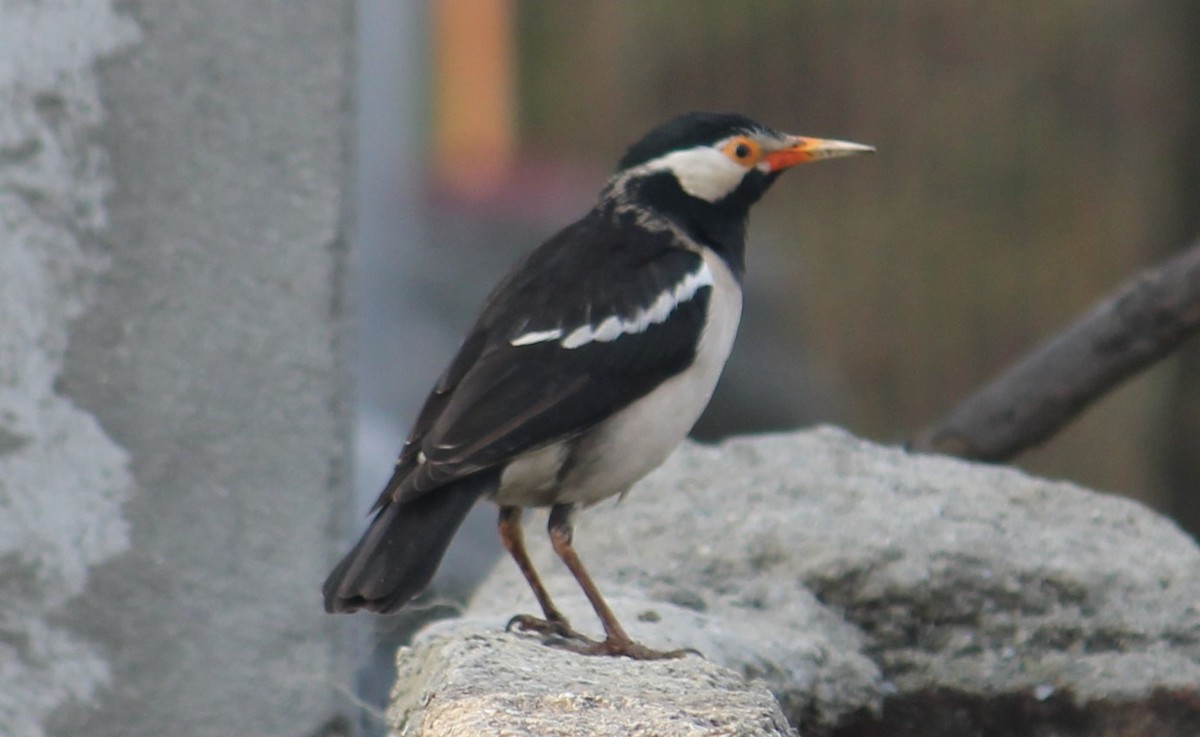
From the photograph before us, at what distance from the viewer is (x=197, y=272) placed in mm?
4668

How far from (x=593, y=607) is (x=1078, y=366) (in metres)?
1.96

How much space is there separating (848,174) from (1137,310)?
22.0 feet

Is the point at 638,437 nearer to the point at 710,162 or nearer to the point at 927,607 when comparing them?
the point at 927,607

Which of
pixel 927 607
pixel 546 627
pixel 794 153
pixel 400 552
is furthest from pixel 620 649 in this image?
pixel 794 153

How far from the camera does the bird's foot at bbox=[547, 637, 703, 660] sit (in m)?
4.05

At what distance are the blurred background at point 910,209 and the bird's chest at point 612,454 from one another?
10.7 ft

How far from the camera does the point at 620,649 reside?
4.12 m

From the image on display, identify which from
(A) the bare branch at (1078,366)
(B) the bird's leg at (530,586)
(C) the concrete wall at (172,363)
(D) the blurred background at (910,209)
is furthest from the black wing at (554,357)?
(D) the blurred background at (910,209)

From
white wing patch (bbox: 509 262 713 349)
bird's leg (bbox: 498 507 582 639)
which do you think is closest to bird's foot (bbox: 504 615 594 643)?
bird's leg (bbox: 498 507 582 639)

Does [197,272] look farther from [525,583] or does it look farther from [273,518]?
[525,583]

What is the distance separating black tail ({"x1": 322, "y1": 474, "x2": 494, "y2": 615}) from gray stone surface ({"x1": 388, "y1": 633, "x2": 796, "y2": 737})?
0.16 meters

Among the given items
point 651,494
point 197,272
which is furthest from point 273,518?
point 651,494

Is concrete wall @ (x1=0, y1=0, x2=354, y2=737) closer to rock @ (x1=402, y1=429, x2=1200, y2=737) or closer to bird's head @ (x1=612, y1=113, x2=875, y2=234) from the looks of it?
rock @ (x1=402, y1=429, x2=1200, y2=737)

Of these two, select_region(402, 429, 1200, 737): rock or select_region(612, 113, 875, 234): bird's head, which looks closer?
select_region(402, 429, 1200, 737): rock
